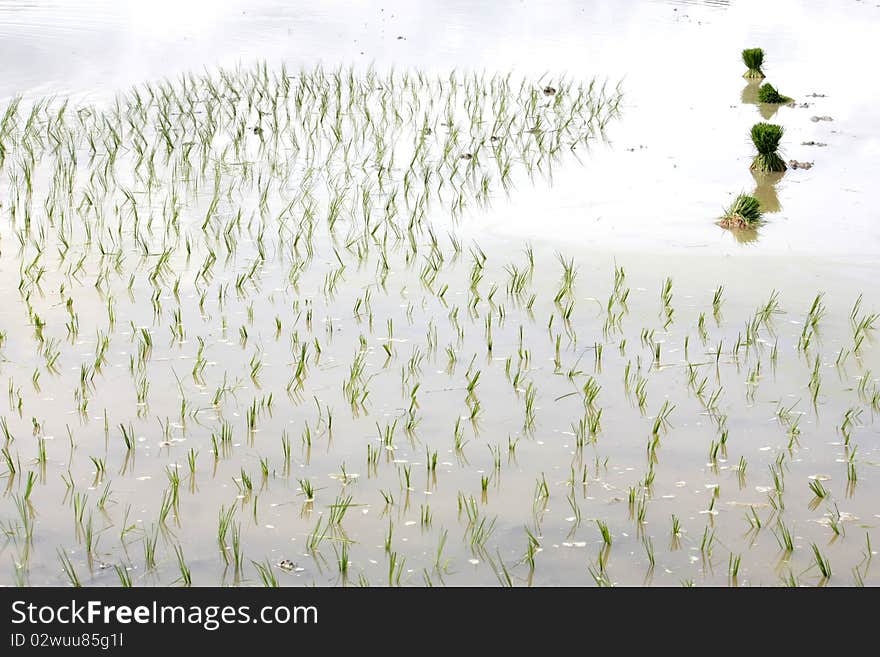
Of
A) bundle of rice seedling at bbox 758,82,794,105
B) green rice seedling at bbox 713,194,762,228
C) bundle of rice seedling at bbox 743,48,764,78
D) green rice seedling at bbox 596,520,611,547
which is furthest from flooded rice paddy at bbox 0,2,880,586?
bundle of rice seedling at bbox 743,48,764,78

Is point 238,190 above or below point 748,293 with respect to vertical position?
above

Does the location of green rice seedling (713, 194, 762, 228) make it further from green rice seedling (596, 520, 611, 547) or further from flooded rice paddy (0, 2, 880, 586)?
green rice seedling (596, 520, 611, 547)

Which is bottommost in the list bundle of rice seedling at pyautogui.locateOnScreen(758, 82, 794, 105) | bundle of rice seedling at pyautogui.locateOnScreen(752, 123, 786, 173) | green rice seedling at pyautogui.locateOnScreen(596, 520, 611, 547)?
green rice seedling at pyautogui.locateOnScreen(596, 520, 611, 547)

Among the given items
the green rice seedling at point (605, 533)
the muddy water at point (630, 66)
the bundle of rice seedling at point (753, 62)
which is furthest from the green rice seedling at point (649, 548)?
the bundle of rice seedling at point (753, 62)

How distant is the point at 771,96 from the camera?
12.6 m

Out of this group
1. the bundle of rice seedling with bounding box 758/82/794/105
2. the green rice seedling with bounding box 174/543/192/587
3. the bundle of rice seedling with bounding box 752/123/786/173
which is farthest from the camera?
the bundle of rice seedling with bounding box 758/82/794/105

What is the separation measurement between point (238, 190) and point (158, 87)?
4641mm

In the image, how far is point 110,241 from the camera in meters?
7.13

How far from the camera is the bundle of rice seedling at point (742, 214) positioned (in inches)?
312

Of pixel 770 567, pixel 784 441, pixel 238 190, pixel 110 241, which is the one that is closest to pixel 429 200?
pixel 238 190

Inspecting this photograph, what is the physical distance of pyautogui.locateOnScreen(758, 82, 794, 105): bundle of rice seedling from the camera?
41.4 ft

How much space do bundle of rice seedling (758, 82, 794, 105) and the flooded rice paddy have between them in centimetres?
200

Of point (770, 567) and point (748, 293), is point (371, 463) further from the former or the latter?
point (748, 293)
